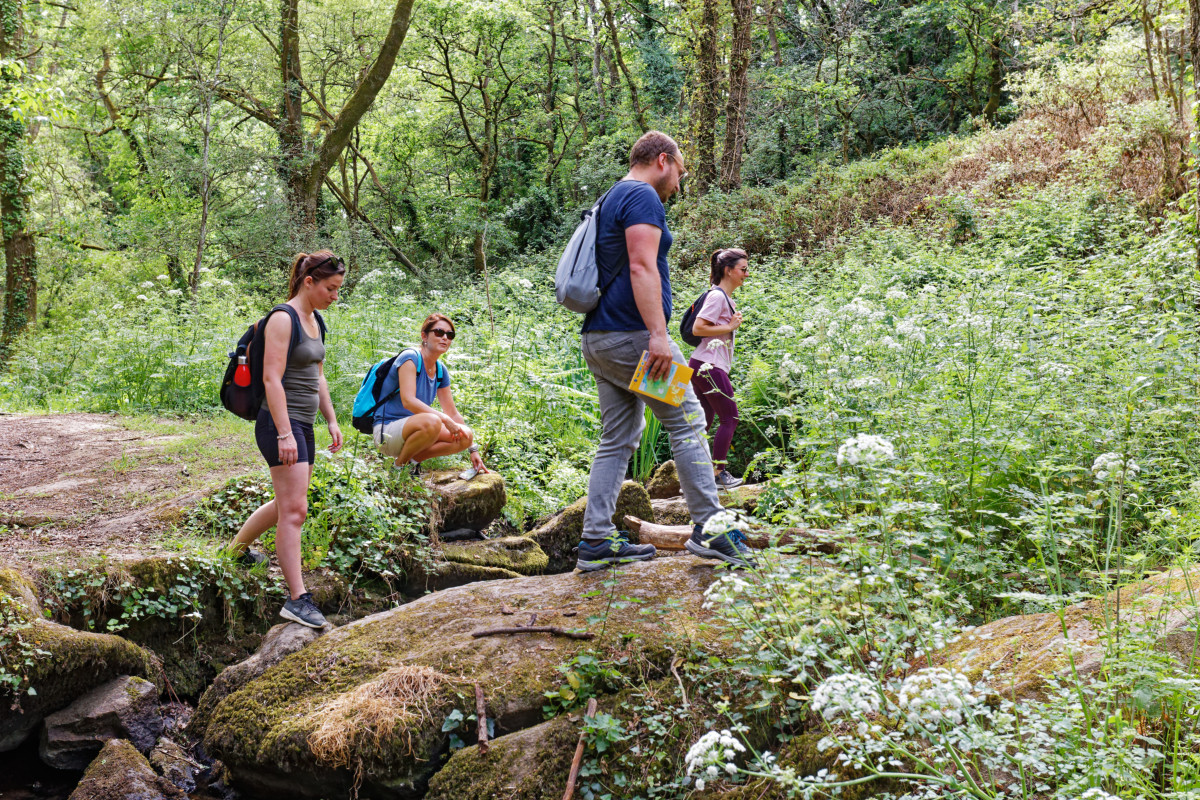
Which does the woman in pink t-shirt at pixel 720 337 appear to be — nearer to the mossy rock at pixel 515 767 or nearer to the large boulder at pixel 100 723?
the mossy rock at pixel 515 767

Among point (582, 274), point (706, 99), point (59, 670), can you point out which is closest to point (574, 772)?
point (582, 274)

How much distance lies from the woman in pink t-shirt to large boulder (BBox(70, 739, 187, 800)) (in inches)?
160

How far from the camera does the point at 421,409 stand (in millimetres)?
6070

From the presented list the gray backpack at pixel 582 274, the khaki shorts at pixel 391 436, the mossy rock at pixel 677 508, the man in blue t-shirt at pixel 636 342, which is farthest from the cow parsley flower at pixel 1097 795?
the khaki shorts at pixel 391 436

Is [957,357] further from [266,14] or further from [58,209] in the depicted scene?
[58,209]

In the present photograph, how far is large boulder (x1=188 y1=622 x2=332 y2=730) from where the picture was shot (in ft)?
14.7

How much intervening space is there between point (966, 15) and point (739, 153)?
946 centimetres

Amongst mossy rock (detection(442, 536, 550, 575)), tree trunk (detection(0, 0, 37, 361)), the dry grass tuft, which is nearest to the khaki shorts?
mossy rock (detection(442, 536, 550, 575))

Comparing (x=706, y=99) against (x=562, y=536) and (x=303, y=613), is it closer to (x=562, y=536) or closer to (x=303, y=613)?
(x=562, y=536)

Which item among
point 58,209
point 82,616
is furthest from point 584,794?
point 58,209

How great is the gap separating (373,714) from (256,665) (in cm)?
116

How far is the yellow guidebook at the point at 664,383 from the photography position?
13.7 feet

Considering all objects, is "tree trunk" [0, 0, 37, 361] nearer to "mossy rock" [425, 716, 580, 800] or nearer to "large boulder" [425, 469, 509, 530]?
"large boulder" [425, 469, 509, 530]

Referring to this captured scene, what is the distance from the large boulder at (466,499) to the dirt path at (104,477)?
1689 mm
